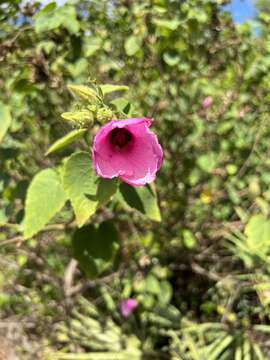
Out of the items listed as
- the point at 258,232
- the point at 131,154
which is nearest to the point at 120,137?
the point at 131,154

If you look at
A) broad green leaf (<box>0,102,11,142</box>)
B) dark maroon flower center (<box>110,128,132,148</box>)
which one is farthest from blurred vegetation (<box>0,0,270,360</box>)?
dark maroon flower center (<box>110,128,132,148</box>)

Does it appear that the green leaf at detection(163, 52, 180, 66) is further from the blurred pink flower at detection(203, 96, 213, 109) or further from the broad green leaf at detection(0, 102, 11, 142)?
the broad green leaf at detection(0, 102, 11, 142)

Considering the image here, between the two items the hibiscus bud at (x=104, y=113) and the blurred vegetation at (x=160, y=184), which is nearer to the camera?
the hibiscus bud at (x=104, y=113)

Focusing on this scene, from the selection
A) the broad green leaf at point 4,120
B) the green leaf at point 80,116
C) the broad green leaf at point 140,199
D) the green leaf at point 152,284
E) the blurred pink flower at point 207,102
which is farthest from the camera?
the green leaf at point 152,284

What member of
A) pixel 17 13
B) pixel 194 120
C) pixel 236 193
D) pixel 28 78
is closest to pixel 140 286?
pixel 236 193

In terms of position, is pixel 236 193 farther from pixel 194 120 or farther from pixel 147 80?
pixel 147 80

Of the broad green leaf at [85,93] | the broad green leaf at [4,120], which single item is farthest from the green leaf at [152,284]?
the broad green leaf at [85,93]

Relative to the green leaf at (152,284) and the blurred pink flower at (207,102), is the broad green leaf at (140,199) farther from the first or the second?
the green leaf at (152,284)
